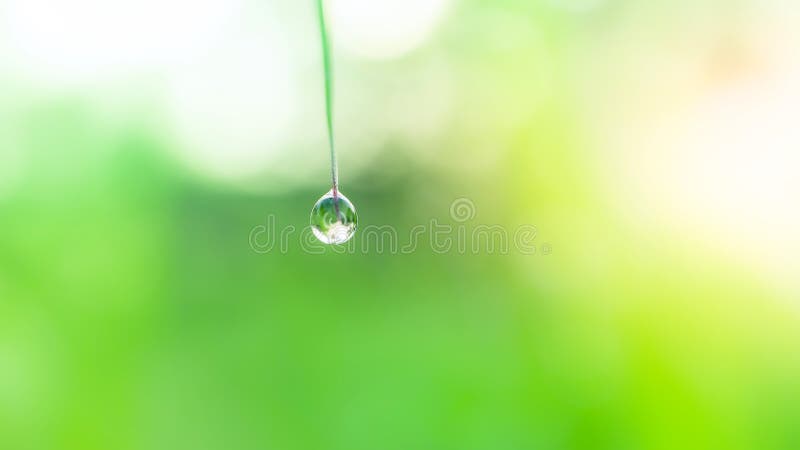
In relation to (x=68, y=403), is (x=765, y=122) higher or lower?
higher

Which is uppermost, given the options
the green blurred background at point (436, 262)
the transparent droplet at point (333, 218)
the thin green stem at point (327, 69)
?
the thin green stem at point (327, 69)

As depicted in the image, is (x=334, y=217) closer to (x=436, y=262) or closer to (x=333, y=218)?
(x=333, y=218)

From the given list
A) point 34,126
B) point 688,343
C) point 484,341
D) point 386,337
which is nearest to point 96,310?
point 34,126

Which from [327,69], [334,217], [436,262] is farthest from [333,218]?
[436,262]

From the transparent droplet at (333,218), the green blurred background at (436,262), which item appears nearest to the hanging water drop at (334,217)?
the transparent droplet at (333,218)

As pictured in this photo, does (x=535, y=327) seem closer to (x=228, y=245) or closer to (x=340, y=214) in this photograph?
(x=228, y=245)

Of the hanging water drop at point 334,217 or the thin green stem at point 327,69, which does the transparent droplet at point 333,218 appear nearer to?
the hanging water drop at point 334,217

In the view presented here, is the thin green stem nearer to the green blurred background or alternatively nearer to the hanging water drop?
the hanging water drop

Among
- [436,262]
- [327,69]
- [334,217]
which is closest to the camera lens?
[327,69]
